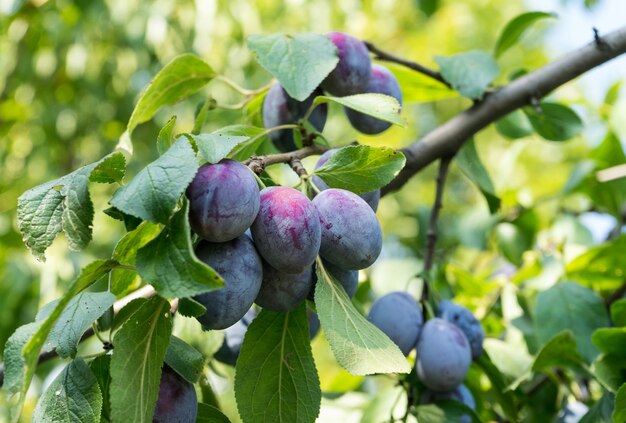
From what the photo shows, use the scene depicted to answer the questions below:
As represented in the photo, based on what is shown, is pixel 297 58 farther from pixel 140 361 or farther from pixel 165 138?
pixel 140 361

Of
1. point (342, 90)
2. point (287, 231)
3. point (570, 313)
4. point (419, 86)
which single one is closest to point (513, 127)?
point (419, 86)

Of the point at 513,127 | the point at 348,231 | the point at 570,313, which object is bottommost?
the point at 570,313

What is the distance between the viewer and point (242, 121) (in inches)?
31.4

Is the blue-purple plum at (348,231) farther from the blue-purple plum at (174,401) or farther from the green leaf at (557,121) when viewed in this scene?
the green leaf at (557,121)

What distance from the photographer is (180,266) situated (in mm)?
434

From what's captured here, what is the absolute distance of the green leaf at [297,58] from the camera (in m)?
0.60

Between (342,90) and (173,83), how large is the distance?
18cm

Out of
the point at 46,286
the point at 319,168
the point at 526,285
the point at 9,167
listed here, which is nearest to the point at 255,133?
the point at 319,168

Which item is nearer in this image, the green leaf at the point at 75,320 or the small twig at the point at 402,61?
the green leaf at the point at 75,320

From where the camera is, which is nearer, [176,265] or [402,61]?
[176,265]

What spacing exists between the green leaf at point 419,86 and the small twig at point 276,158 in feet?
0.91

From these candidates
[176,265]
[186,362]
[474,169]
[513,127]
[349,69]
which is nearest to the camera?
[176,265]

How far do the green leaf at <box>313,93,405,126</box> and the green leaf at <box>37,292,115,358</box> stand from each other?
24cm

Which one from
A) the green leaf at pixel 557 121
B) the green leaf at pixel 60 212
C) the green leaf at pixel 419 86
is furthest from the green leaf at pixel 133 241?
the green leaf at pixel 557 121
